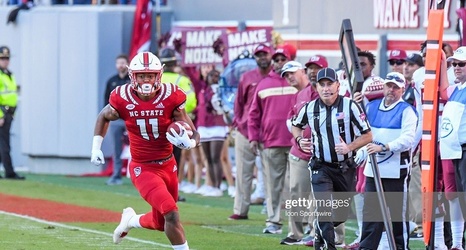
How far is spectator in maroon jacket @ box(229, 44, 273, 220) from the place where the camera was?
51.9 feet

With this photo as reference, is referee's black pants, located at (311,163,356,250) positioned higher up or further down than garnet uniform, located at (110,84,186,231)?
further down

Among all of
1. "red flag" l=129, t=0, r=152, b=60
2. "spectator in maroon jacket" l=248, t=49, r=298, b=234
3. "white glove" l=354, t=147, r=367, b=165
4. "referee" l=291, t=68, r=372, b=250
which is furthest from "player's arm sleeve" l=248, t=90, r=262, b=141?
"red flag" l=129, t=0, r=152, b=60

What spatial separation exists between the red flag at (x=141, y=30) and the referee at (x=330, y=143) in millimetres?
12430

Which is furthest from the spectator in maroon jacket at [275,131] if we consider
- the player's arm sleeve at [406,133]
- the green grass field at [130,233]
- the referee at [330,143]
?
the player's arm sleeve at [406,133]

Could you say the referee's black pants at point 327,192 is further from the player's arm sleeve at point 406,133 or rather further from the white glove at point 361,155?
the player's arm sleeve at point 406,133

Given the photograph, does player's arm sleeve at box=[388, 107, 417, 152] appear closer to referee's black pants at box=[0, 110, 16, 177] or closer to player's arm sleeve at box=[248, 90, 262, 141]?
player's arm sleeve at box=[248, 90, 262, 141]

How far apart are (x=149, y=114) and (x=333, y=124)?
1.67 metres

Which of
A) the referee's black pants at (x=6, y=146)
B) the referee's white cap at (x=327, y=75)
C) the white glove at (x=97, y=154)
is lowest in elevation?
the referee's black pants at (x=6, y=146)

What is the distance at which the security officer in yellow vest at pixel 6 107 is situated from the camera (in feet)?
73.9

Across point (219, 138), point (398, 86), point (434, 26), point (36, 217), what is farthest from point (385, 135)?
point (219, 138)

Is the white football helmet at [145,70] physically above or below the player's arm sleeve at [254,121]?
above

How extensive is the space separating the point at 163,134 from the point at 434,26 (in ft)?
8.46

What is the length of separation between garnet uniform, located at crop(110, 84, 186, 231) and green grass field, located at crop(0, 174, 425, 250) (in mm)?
1644

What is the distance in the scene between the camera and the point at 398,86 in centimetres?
1215
